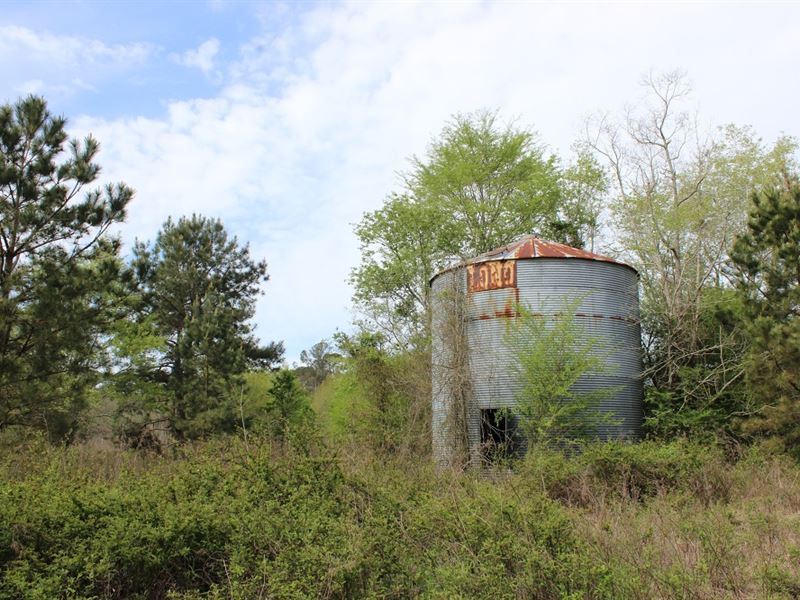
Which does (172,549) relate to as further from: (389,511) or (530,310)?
(530,310)

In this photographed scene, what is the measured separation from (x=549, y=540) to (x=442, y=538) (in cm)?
101

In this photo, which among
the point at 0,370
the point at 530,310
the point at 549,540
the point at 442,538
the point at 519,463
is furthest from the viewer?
the point at 530,310

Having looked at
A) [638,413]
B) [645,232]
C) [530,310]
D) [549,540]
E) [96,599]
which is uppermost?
[645,232]

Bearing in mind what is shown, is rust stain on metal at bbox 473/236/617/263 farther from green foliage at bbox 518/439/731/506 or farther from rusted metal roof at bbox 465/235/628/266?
green foliage at bbox 518/439/731/506

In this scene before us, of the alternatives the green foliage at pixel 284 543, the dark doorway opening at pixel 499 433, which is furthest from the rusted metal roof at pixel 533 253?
the green foliage at pixel 284 543

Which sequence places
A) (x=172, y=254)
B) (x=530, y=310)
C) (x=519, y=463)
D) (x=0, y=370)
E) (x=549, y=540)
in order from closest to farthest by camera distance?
(x=549, y=540) → (x=519, y=463) → (x=0, y=370) → (x=530, y=310) → (x=172, y=254)

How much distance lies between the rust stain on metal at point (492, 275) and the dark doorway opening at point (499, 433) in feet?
8.85

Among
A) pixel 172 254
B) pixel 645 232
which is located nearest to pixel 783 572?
pixel 645 232

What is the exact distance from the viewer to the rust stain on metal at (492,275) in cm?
1681

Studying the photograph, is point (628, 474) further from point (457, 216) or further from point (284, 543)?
point (457, 216)

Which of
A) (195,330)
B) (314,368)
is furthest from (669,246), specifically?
(314,368)

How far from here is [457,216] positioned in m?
30.6

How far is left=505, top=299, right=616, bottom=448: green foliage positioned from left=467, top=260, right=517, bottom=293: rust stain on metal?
0.69 m

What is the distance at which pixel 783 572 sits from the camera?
18.8ft
